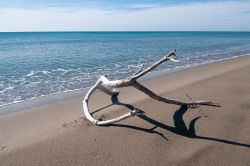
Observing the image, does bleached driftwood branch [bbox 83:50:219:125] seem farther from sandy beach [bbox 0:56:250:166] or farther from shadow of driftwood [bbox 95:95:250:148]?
shadow of driftwood [bbox 95:95:250:148]

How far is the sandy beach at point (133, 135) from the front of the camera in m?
5.71

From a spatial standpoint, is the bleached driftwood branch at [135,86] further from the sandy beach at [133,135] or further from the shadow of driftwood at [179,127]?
the shadow of driftwood at [179,127]

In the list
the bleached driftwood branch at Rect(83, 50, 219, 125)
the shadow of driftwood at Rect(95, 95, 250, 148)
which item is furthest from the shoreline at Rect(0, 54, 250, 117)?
the shadow of driftwood at Rect(95, 95, 250, 148)

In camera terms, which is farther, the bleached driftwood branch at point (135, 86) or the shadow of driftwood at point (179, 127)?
the bleached driftwood branch at point (135, 86)

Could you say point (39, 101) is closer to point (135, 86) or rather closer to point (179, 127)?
point (135, 86)

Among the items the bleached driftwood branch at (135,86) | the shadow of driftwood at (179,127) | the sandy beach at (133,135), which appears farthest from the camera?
the bleached driftwood branch at (135,86)

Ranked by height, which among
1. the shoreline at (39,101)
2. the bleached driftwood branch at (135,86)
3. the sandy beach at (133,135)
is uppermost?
the bleached driftwood branch at (135,86)

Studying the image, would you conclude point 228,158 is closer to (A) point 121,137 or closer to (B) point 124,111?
(A) point 121,137

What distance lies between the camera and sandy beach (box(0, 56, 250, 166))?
18.7ft

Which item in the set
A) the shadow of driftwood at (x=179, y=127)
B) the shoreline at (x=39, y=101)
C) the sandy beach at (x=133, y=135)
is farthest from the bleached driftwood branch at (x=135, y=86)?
the shoreline at (x=39, y=101)

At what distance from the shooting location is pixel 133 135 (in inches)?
264

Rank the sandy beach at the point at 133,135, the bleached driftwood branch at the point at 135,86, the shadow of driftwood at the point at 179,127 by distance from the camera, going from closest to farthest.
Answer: the sandy beach at the point at 133,135
the shadow of driftwood at the point at 179,127
the bleached driftwood branch at the point at 135,86

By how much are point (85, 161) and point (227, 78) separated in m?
9.34

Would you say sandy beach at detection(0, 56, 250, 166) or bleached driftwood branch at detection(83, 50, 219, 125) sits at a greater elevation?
bleached driftwood branch at detection(83, 50, 219, 125)
